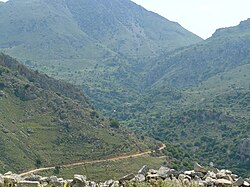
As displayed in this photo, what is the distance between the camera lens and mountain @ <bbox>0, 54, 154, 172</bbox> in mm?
58156

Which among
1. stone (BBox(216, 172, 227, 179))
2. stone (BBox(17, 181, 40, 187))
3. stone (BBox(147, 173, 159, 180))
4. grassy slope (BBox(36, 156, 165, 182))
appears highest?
stone (BBox(216, 172, 227, 179))

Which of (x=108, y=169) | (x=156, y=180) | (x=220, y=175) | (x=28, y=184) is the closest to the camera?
(x=156, y=180)

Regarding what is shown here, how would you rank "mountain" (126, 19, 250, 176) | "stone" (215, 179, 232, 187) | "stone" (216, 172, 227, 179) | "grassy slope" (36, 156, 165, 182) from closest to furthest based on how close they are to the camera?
1. "stone" (215, 179, 232, 187)
2. "stone" (216, 172, 227, 179)
3. "grassy slope" (36, 156, 165, 182)
4. "mountain" (126, 19, 250, 176)

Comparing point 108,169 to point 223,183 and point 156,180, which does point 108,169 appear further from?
point 156,180

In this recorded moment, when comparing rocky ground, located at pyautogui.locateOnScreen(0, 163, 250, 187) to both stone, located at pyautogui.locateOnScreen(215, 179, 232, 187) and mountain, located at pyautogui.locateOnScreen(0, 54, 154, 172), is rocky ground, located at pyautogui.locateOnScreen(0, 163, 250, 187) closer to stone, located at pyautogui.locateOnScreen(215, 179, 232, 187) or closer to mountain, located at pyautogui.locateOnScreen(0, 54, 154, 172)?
stone, located at pyautogui.locateOnScreen(215, 179, 232, 187)

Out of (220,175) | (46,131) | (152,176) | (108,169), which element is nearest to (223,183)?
(220,175)

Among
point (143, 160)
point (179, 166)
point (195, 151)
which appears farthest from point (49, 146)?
point (195, 151)

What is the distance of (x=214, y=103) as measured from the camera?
140 meters

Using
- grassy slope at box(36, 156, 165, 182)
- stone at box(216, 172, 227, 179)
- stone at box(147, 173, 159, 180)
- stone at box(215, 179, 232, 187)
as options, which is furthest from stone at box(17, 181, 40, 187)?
grassy slope at box(36, 156, 165, 182)

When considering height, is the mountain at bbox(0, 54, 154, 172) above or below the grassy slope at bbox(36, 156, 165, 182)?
above

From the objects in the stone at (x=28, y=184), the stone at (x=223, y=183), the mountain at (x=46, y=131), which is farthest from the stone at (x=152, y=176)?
the mountain at (x=46, y=131)

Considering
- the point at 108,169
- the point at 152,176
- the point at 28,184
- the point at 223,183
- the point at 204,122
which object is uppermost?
the point at 223,183

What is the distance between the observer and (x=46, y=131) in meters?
66.5

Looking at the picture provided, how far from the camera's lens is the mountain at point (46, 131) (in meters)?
58.2
